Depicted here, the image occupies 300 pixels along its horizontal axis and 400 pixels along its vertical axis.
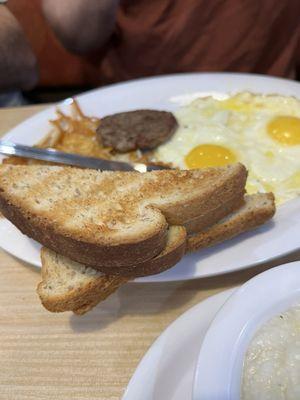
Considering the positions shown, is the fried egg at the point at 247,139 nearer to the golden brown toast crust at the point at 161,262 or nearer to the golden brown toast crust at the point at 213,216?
the golden brown toast crust at the point at 213,216

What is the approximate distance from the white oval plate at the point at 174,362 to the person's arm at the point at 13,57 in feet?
4.97

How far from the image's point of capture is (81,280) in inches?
40.8

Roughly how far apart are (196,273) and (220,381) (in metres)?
0.43

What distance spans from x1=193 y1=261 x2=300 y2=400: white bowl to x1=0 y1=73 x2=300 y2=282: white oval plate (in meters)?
0.33

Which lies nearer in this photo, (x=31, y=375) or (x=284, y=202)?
(x=31, y=375)

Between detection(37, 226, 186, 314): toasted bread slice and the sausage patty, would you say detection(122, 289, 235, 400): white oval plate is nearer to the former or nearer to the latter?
detection(37, 226, 186, 314): toasted bread slice

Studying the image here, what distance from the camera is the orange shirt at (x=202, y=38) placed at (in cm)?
183

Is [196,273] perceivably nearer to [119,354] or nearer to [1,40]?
[119,354]

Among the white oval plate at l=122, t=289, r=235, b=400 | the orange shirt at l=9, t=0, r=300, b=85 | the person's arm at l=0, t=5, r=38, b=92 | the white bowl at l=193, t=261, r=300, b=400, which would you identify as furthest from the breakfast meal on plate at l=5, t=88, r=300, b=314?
the person's arm at l=0, t=5, r=38, b=92

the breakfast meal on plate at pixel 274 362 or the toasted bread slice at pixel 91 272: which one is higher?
the breakfast meal on plate at pixel 274 362

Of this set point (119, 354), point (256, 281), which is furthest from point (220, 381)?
point (119, 354)

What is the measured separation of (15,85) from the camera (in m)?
2.10

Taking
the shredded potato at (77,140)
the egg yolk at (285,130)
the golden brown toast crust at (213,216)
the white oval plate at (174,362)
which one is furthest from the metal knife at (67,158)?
the white oval plate at (174,362)

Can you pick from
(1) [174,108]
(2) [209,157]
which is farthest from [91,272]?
(1) [174,108]
